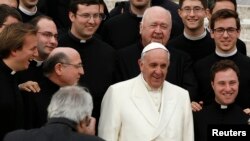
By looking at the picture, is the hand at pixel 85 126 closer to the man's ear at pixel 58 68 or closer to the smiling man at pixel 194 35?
the man's ear at pixel 58 68

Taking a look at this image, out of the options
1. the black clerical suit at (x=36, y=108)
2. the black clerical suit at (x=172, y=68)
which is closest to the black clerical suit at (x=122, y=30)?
the black clerical suit at (x=172, y=68)

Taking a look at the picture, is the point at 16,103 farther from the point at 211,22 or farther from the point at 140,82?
the point at 211,22

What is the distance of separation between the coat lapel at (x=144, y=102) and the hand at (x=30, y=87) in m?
0.88

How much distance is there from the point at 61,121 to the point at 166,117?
5.66ft

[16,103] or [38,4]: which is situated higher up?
[38,4]

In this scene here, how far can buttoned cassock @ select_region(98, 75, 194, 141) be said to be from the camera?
255 inches

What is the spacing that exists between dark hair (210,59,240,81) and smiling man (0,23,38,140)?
6.13 feet

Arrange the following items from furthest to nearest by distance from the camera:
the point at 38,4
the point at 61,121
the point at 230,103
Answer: the point at 38,4
the point at 230,103
the point at 61,121

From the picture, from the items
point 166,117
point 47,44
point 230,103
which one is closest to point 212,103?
point 230,103

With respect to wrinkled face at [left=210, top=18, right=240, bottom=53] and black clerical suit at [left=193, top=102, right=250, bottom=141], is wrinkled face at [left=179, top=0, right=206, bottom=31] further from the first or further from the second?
black clerical suit at [left=193, top=102, right=250, bottom=141]

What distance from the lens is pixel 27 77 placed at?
6.85 meters

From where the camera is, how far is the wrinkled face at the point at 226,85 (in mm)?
6953

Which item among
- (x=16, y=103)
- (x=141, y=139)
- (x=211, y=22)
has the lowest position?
(x=141, y=139)

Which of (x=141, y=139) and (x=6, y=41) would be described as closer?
(x=6, y=41)
